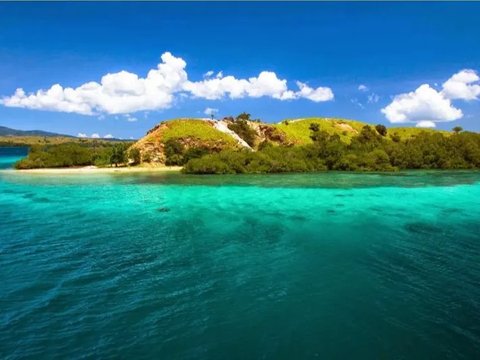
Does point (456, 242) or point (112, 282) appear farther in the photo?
point (456, 242)

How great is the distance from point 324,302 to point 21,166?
8159 centimetres

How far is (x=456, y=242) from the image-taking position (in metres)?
19.8

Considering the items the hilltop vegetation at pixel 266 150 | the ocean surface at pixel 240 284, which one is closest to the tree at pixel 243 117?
the hilltop vegetation at pixel 266 150

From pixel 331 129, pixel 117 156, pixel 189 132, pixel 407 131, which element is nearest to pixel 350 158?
pixel 189 132

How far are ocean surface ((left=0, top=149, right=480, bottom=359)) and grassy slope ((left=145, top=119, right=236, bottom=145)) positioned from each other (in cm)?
5558

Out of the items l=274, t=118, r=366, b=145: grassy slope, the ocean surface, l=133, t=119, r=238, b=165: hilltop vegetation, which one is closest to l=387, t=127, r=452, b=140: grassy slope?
l=274, t=118, r=366, b=145: grassy slope

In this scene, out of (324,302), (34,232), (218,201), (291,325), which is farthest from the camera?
(218,201)

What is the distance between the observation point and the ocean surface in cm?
999

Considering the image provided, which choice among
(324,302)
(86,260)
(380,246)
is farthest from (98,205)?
(324,302)

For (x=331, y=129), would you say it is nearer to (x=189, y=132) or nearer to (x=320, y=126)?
(x=320, y=126)

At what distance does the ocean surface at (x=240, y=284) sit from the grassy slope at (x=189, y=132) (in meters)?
55.6

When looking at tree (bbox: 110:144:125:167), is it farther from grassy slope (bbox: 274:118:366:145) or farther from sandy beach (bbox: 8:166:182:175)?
grassy slope (bbox: 274:118:366:145)

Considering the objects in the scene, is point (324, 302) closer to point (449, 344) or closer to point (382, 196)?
point (449, 344)

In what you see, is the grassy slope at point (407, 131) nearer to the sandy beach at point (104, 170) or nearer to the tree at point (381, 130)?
the tree at point (381, 130)
